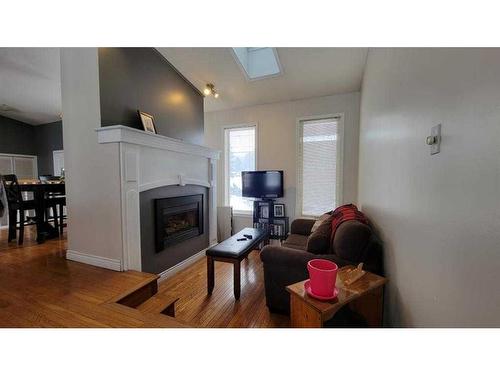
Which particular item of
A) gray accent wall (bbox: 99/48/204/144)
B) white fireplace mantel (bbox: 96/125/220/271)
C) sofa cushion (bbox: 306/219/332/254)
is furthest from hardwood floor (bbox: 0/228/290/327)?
gray accent wall (bbox: 99/48/204/144)

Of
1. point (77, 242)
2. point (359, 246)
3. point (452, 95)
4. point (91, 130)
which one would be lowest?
point (77, 242)

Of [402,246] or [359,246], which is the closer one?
[402,246]

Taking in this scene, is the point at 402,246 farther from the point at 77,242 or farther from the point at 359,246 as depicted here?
the point at 77,242

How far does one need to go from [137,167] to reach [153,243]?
35.8 inches

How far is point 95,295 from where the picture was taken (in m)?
1.63

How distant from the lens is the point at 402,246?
3.94ft

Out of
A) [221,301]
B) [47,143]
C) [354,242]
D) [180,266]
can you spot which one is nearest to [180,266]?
[180,266]

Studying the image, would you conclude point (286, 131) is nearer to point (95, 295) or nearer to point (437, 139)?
point (437, 139)

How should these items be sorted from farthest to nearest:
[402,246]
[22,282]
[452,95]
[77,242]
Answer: [77,242] → [22,282] → [402,246] → [452,95]

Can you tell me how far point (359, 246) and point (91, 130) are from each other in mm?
2724

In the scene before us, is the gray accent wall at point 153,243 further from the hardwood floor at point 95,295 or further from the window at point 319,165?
the window at point 319,165

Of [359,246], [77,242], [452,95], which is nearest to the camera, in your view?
[452,95]
